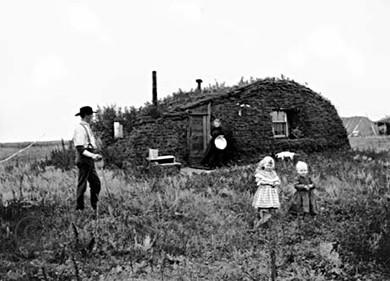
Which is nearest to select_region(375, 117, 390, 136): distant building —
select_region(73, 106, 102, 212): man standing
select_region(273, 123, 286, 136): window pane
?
select_region(273, 123, 286, 136): window pane

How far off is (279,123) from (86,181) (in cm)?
1399

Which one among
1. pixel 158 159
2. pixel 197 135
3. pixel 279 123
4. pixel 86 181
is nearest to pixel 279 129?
pixel 279 123

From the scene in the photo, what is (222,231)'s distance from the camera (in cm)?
847

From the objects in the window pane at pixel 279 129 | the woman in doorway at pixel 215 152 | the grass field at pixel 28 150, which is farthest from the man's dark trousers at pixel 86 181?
the grass field at pixel 28 150

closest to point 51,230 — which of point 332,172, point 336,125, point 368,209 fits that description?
point 368,209

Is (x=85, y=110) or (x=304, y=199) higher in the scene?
(x=85, y=110)

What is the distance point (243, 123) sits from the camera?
63.7 ft

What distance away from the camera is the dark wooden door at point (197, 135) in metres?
18.9

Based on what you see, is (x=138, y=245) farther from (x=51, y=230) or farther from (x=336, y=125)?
(x=336, y=125)

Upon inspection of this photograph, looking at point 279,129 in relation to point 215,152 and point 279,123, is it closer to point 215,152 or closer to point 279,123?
point 279,123

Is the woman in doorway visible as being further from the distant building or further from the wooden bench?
the distant building

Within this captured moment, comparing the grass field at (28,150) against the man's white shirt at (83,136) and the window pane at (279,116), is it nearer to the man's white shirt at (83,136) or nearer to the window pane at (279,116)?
the window pane at (279,116)

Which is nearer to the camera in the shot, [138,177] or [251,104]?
[138,177]

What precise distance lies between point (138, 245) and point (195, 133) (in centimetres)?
1178
